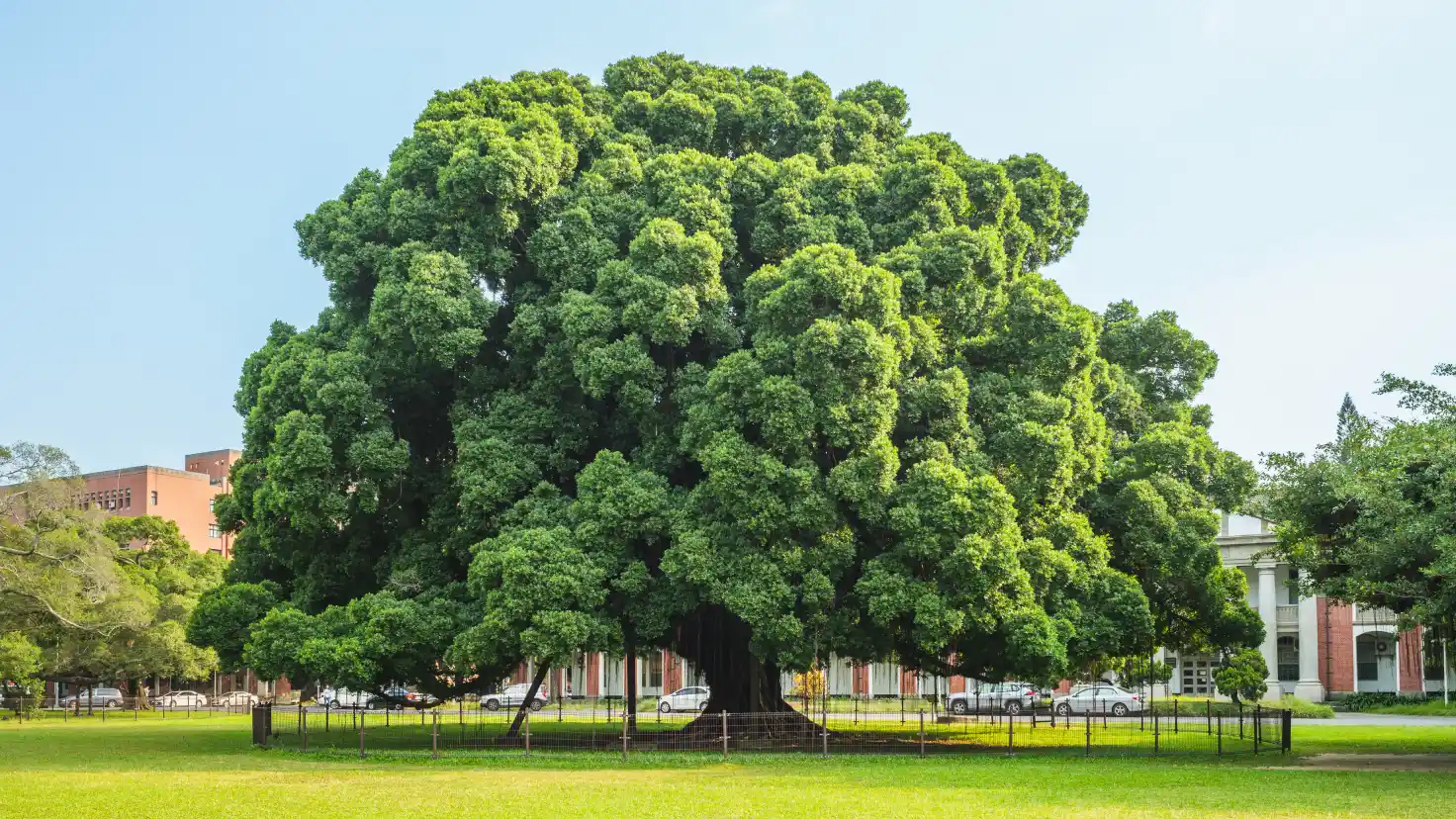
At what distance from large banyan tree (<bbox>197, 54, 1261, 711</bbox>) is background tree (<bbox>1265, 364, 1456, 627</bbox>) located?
12.1ft

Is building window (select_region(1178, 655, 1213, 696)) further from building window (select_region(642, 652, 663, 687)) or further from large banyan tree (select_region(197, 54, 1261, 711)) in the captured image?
large banyan tree (select_region(197, 54, 1261, 711))

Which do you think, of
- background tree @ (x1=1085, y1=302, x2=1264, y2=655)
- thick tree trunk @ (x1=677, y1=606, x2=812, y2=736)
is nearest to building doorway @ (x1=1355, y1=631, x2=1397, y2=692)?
background tree @ (x1=1085, y1=302, x2=1264, y2=655)

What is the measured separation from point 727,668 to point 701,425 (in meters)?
6.61

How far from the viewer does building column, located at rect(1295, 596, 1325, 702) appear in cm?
5169

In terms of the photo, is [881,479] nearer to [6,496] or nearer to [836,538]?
[836,538]

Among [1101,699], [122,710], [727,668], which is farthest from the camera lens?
[122,710]

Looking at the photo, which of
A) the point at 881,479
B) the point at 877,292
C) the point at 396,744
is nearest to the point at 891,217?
the point at 877,292

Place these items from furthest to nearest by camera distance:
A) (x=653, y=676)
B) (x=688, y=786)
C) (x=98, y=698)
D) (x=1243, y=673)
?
(x=98, y=698) < (x=653, y=676) < (x=1243, y=673) < (x=688, y=786)

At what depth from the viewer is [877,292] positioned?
2452cm

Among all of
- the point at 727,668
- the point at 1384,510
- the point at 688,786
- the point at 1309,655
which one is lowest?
the point at 1309,655

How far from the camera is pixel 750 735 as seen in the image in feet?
85.4

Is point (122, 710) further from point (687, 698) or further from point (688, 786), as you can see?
point (688, 786)

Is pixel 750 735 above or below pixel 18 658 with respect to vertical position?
above

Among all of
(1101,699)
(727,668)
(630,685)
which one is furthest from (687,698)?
(727,668)
